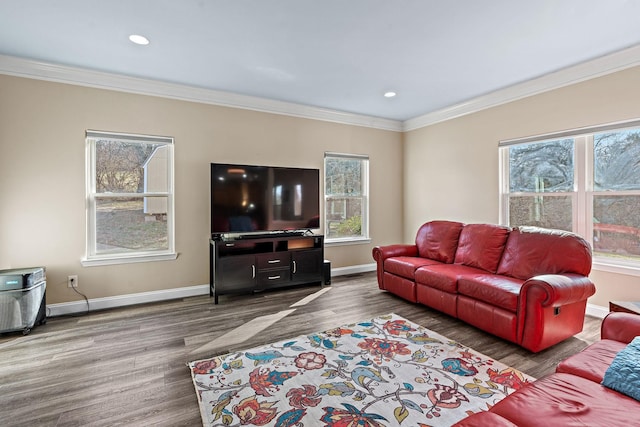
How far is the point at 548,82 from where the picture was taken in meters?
3.54

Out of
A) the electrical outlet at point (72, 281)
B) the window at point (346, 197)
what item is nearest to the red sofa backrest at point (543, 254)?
the window at point (346, 197)

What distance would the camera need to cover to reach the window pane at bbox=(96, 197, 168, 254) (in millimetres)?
3605

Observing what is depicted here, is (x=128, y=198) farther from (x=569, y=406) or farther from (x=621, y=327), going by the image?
(x=621, y=327)

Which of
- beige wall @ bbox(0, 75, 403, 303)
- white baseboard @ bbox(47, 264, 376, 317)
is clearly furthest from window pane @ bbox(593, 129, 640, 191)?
white baseboard @ bbox(47, 264, 376, 317)

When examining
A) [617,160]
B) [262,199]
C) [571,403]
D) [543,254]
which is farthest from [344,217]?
[571,403]

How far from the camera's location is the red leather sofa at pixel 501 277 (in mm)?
2467

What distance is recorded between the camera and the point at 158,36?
8.86 feet

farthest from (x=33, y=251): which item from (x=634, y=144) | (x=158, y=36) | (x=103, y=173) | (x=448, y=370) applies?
(x=634, y=144)

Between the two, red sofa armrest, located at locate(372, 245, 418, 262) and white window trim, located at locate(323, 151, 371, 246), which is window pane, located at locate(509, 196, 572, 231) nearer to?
red sofa armrest, located at locate(372, 245, 418, 262)

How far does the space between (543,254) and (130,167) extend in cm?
464

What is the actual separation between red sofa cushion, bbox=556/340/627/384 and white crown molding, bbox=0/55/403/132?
4163 mm

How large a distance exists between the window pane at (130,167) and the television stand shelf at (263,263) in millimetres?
1070

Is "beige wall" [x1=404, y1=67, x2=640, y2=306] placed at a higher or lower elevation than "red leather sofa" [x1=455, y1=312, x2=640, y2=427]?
higher

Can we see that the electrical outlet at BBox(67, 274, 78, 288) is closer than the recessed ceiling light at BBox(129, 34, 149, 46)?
No
